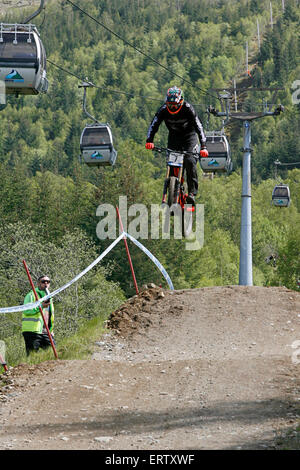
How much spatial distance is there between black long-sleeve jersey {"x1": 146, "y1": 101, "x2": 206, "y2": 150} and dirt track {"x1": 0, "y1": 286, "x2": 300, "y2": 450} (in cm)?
332

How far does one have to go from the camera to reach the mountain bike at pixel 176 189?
14.0 m

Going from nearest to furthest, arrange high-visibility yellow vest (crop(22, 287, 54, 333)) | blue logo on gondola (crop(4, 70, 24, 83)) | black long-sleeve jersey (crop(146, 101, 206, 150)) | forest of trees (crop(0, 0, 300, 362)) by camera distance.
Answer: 1. blue logo on gondola (crop(4, 70, 24, 83))
2. high-visibility yellow vest (crop(22, 287, 54, 333))
3. black long-sleeve jersey (crop(146, 101, 206, 150))
4. forest of trees (crop(0, 0, 300, 362))

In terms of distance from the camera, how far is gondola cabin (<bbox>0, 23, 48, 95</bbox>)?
12.0 metres

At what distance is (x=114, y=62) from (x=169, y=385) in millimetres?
194252

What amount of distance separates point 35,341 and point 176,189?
3.63m

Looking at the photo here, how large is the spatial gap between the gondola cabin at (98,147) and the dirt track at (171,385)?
18.3 feet

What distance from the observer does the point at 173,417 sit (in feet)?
28.5

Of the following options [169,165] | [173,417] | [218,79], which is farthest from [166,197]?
[218,79]

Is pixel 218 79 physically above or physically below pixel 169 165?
above

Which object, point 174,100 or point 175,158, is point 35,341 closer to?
point 175,158

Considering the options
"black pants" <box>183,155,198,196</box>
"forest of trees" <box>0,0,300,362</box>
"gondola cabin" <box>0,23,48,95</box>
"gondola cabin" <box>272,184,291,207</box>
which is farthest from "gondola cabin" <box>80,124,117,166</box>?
"gondola cabin" <box>272,184,291,207</box>

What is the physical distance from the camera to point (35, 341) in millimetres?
12719

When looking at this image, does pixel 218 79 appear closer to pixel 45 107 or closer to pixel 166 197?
pixel 45 107

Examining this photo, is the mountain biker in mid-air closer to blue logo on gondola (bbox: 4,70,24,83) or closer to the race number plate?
the race number plate
